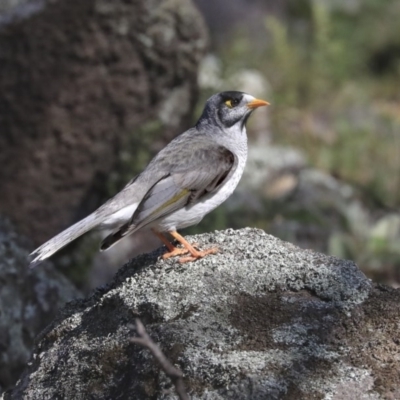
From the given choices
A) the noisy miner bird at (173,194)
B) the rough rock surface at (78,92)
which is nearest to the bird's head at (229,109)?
the noisy miner bird at (173,194)

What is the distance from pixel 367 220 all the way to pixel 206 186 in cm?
529

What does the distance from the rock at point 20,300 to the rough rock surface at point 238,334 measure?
1.19 meters

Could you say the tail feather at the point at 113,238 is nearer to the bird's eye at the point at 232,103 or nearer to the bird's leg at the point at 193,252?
the bird's leg at the point at 193,252

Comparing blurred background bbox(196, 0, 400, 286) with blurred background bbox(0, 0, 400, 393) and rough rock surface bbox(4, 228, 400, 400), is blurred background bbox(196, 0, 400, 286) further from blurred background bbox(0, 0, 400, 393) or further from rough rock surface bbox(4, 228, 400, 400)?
rough rock surface bbox(4, 228, 400, 400)

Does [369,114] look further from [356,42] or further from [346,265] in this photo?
[346,265]

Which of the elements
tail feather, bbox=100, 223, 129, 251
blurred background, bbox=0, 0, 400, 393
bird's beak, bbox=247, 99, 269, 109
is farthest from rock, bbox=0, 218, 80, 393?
blurred background, bbox=0, 0, 400, 393

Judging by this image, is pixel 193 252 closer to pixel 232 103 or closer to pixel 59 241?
pixel 59 241

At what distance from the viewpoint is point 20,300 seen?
6.83 metres

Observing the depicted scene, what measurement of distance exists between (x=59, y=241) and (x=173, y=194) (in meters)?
0.91

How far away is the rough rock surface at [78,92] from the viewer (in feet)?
32.6

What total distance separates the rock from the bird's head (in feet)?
5.71

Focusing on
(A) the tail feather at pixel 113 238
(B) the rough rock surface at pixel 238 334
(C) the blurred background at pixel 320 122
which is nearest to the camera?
(B) the rough rock surface at pixel 238 334

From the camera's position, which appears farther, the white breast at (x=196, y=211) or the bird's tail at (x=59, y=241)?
the white breast at (x=196, y=211)

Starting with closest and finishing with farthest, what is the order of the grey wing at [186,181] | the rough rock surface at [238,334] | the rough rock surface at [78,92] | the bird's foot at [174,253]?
the rough rock surface at [238,334], the bird's foot at [174,253], the grey wing at [186,181], the rough rock surface at [78,92]
